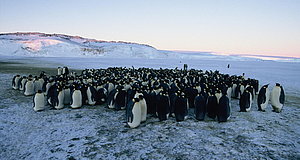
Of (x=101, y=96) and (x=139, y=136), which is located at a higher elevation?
(x=101, y=96)

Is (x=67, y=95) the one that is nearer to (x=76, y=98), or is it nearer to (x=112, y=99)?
(x=76, y=98)

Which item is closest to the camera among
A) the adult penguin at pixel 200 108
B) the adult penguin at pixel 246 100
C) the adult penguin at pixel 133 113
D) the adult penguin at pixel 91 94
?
the adult penguin at pixel 133 113

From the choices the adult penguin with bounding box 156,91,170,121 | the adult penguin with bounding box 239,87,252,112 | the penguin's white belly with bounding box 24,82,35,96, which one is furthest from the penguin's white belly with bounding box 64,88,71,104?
the adult penguin with bounding box 239,87,252,112

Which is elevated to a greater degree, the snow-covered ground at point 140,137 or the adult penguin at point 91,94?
the adult penguin at point 91,94

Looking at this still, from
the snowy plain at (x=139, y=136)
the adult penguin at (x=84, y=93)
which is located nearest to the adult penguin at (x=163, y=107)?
the snowy plain at (x=139, y=136)

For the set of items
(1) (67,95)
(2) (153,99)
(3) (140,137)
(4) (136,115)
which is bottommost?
(3) (140,137)

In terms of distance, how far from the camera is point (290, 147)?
436cm

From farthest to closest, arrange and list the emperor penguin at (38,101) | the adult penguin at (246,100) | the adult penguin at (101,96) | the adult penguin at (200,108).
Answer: the adult penguin at (101,96), the adult penguin at (246,100), the emperor penguin at (38,101), the adult penguin at (200,108)

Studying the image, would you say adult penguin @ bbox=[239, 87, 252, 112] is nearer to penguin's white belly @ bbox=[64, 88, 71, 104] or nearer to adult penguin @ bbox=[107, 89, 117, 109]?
adult penguin @ bbox=[107, 89, 117, 109]

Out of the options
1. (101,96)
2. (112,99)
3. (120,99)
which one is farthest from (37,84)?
(120,99)

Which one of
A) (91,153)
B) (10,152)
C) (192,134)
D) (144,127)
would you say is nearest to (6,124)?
(10,152)

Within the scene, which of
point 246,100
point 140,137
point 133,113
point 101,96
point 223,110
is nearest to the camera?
point 140,137

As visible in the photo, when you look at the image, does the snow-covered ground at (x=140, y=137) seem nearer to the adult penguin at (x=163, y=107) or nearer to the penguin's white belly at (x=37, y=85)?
the adult penguin at (x=163, y=107)

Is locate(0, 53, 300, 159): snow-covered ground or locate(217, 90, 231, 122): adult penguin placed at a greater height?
locate(217, 90, 231, 122): adult penguin
